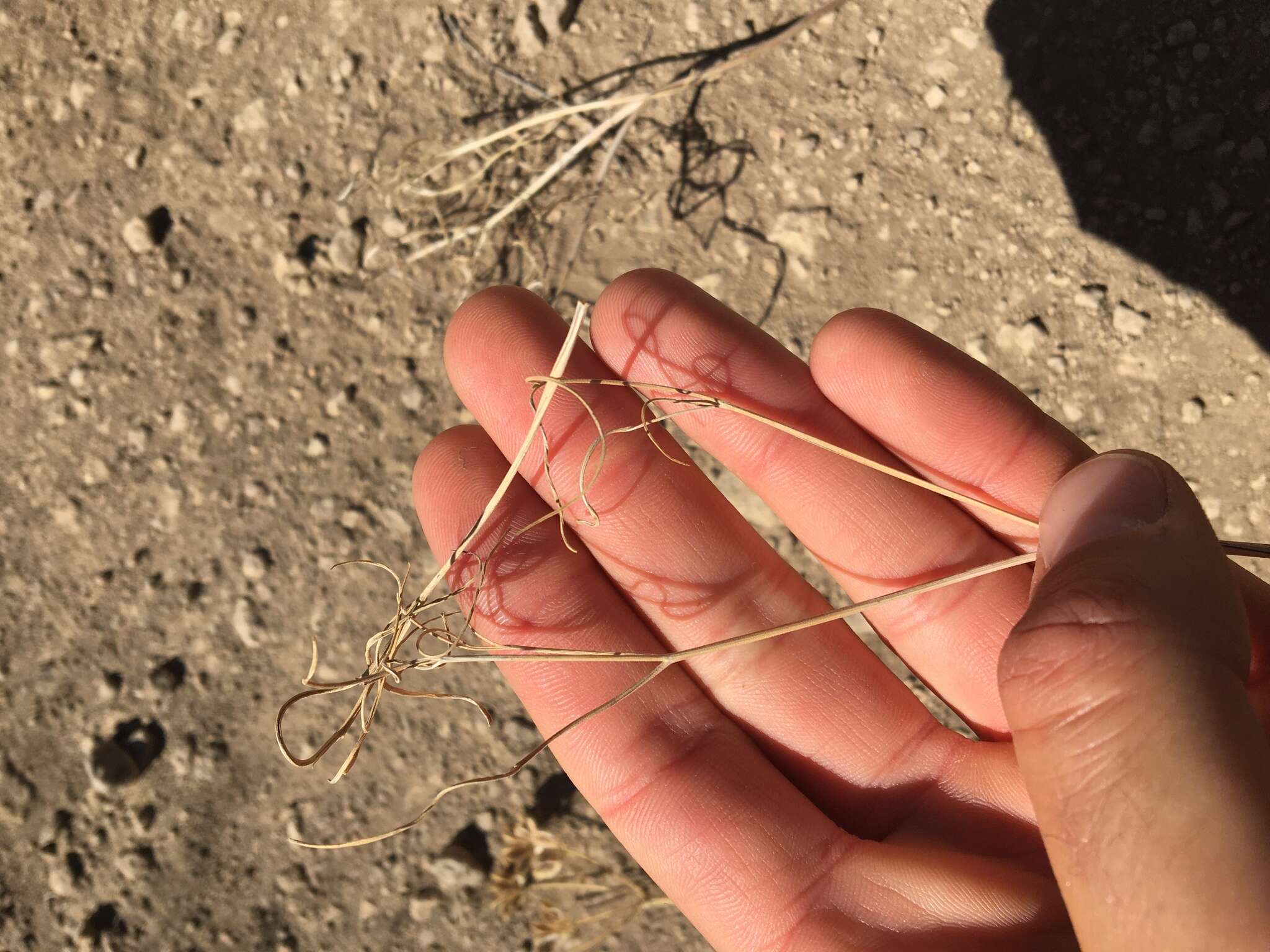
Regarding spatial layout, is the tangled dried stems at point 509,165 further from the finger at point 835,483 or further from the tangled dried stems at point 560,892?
the tangled dried stems at point 560,892

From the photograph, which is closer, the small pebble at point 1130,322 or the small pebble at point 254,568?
the small pebble at point 1130,322

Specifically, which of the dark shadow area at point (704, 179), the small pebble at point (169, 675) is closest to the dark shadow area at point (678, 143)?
the dark shadow area at point (704, 179)

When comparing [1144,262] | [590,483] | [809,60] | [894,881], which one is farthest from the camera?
[809,60]

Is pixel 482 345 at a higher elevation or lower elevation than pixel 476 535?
higher

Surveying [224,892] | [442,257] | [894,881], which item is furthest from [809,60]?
[224,892]

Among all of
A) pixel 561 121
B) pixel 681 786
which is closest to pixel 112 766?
pixel 681 786

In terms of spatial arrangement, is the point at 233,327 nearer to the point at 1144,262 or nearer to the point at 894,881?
the point at 894,881
